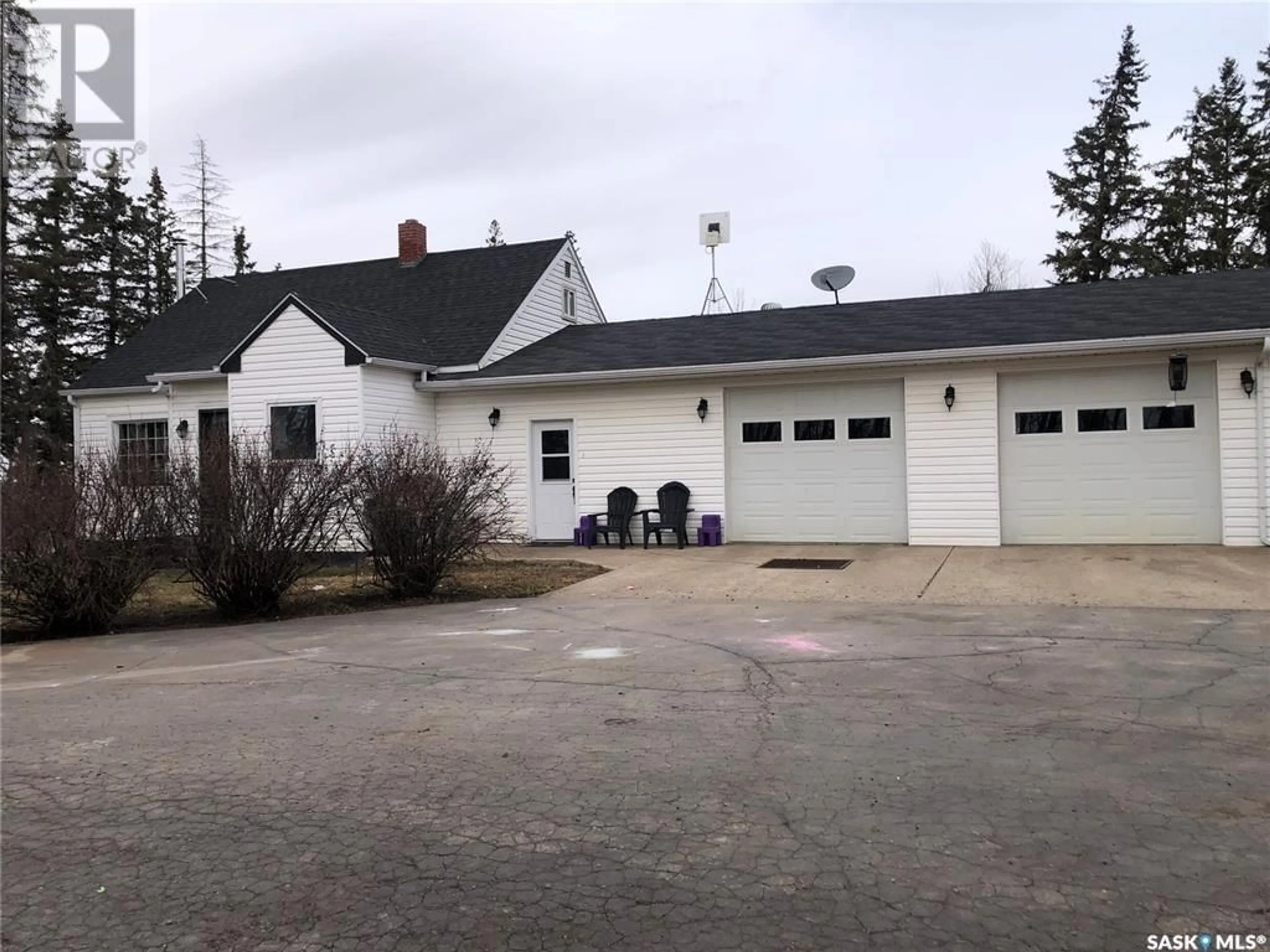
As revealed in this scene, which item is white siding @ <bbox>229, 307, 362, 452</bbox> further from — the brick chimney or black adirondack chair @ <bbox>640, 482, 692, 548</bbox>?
the brick chimney

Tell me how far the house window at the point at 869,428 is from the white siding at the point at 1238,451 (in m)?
4.56

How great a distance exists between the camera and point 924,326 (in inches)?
608

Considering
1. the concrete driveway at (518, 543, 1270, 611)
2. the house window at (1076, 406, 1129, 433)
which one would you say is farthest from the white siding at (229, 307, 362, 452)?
the house window at (1076, 406, 1129, 433)

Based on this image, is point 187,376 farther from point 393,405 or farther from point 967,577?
point 967,577

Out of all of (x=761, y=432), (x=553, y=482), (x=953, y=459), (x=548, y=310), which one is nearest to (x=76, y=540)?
(x=553, y=482)

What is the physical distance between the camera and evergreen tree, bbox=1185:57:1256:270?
31250 mm

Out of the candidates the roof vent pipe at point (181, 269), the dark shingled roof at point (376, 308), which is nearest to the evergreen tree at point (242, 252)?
the roof vent pipe at point (181, 269)

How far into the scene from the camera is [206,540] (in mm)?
9406

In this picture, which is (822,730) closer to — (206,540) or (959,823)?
(959,823)

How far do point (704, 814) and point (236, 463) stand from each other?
24.3 feet

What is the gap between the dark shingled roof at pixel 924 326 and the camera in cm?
1351

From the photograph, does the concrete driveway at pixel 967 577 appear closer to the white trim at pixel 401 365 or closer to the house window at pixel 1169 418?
the house window at pixel 1169 418

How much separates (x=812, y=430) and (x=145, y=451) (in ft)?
33.9

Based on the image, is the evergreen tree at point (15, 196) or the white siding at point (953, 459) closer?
the white siding at point (953, 459)
